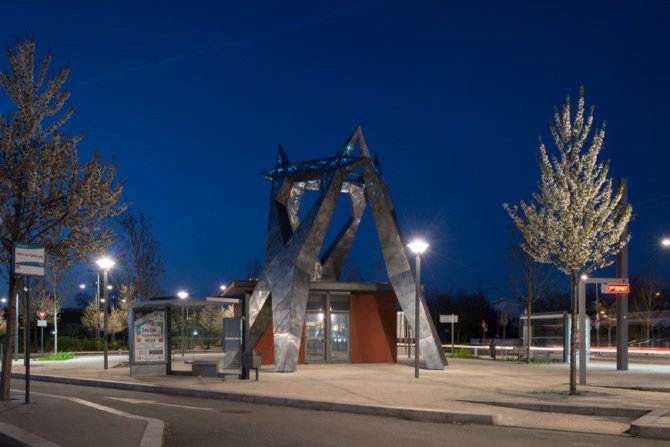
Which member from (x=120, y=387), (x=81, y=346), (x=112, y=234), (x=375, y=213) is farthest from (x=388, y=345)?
(x=81, y=346)

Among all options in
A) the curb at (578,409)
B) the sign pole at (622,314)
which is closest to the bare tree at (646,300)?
the sign pole at (622,314)

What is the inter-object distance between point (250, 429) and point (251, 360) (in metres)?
9.80

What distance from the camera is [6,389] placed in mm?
15977

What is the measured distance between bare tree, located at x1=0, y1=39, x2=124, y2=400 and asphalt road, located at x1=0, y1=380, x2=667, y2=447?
3.05m

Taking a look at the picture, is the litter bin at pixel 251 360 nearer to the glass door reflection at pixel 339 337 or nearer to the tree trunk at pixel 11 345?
the tree trunk at pixel 11 345

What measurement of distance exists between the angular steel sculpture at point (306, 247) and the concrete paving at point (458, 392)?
5.48 ft

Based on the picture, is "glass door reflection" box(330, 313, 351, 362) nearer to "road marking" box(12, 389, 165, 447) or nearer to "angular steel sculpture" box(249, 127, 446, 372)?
"angular steel sculpture" box(249, 127, 446, 372)

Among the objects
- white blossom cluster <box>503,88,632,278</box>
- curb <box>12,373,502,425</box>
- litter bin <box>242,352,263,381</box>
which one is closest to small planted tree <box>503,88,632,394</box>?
white blossom cluster <box>503,88,632,278</box>

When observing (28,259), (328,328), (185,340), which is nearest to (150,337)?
(185,340)

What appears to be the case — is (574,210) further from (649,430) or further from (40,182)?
(40,182)

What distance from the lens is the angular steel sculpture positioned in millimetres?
26375

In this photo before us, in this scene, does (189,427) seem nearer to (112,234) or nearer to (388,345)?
(112,234)

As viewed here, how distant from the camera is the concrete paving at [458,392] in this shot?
13.8 m

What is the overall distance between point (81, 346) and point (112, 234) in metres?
37.0
